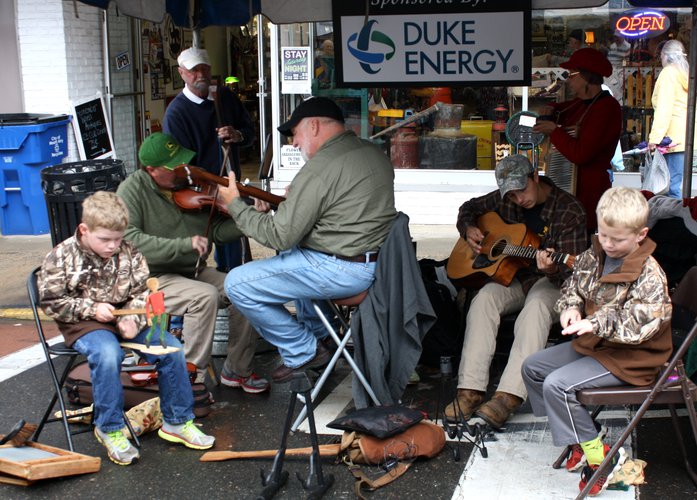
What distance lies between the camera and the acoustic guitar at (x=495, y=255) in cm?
455

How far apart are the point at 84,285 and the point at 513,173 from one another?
2.09m

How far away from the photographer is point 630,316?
3.50m

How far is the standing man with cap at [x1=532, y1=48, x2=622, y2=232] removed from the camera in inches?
203

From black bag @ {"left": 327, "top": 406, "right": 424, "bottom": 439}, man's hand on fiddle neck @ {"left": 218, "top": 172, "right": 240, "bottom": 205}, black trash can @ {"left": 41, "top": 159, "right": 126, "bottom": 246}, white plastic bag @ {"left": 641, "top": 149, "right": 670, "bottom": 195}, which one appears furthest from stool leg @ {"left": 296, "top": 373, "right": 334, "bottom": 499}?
white plastic bag @ {"left": 641, "top": 149, "right": 670, "bottom": 195}

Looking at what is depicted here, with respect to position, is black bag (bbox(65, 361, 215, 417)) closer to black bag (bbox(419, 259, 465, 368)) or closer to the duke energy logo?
black bag (bbox(419, 259, 465, 368))

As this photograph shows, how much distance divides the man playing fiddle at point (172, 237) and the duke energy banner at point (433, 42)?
128 cm

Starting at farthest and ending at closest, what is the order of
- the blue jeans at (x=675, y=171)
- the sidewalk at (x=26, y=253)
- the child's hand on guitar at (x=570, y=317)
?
1. the blue jeans at (x=675, y=171)
2. the sidewalk at (x=26, y=253)
3. the child's hand on guitar at (x=570, y=317)

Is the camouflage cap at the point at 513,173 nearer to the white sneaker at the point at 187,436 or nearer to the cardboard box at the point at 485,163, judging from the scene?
the white sneaker at the point at 187,436

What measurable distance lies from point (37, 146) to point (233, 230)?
4.42m

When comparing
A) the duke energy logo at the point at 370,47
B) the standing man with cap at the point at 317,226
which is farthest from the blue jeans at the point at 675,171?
the standing man with cap at the point at 317,226

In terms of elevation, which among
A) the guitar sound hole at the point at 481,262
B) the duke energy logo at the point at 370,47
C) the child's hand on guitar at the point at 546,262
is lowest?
the guitar sound hole at the point at 481,262

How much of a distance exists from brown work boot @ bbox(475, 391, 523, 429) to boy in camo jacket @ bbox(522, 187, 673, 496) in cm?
56

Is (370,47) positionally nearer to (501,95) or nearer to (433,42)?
(433,42)

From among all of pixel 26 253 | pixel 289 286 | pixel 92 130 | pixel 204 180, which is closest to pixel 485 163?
pixel 92 130
